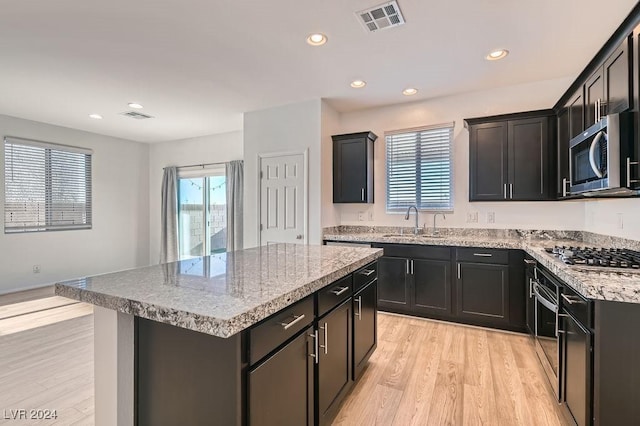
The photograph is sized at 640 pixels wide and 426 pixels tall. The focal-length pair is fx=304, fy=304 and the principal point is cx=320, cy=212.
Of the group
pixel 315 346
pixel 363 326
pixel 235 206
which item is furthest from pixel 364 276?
pixel 235 206

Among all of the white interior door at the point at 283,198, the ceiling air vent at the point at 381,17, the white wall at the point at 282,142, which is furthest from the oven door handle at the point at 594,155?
the white interior door at the point at 283,198

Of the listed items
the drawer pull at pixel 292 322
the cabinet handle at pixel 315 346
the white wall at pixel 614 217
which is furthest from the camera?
the white wall at pixel 614 217

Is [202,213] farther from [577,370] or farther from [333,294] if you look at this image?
[577,370]

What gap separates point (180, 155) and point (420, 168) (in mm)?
4884

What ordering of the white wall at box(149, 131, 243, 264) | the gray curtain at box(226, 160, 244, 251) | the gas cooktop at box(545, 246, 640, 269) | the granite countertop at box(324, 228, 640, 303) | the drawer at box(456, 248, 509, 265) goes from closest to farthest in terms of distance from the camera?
the granite countertop at box(324, 228, 640, 303), the gas cooktop at box(545, 246, 640, 269), the drawer at box(456, 248, 509, 265), the gray curtain at box(226, 160, 244, 251), the white wall at box(149, 131, 243, 264)

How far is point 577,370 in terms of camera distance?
1.58 m

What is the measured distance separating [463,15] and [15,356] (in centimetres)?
467

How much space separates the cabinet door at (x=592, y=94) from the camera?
2.16 m

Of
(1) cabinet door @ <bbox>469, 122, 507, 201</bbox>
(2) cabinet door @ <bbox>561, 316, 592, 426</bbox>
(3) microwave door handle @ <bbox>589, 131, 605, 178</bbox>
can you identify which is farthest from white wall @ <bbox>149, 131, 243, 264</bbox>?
(2) cabinet door @ <bbox>561, 316, 592, 426</bbox>

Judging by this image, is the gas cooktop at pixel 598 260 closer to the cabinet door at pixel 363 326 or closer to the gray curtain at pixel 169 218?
the cabinet door at pixel 363 326

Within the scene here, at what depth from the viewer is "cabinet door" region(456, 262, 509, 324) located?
3.14 metres

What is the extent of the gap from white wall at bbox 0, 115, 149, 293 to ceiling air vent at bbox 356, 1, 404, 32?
18.4 feet

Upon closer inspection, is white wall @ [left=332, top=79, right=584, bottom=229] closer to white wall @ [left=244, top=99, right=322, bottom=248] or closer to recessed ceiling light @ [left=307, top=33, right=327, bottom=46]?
white wall @ [left=244, top=99, right=322, bottom=248]

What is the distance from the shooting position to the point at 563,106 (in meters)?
2.88
